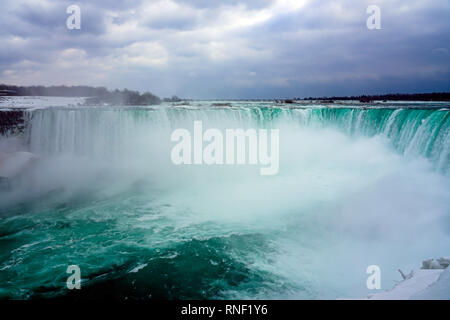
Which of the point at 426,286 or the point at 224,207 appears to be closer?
the point at 426,286

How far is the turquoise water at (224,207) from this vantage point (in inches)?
242

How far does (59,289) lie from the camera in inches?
230

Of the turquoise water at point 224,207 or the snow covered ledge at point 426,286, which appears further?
the turquoise water at point 224,207

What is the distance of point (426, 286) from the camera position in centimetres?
401

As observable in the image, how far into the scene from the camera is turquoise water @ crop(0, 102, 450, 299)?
6141 mm

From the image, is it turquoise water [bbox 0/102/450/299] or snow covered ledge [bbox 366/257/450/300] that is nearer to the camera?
snow covered ledge [bbox 366/257/450/300]

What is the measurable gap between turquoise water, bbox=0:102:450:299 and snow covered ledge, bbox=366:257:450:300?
0.99 meters

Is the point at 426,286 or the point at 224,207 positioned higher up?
the point at 426,286

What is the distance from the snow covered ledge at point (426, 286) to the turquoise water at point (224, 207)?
99 cm

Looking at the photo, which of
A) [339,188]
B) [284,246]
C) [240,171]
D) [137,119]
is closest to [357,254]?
[284,246]

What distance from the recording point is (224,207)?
10.7m

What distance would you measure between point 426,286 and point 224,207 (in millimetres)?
7234
